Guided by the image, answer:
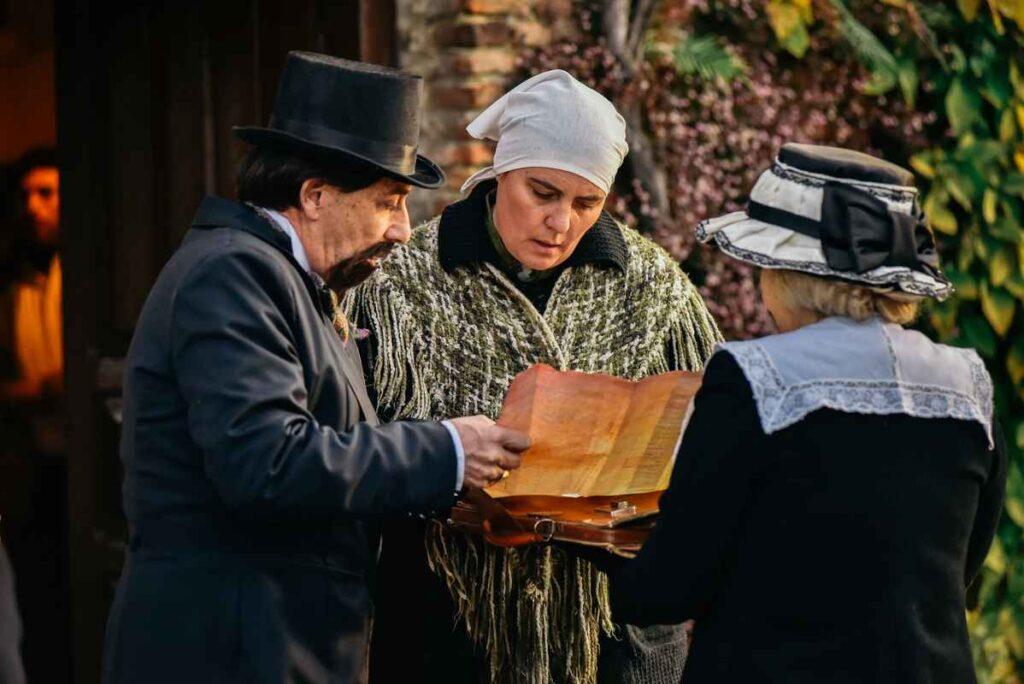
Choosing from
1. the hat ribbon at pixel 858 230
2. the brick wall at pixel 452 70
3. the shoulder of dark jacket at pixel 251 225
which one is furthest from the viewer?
the brick wall at pixel 452 70

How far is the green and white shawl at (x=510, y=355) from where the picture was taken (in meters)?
3.00

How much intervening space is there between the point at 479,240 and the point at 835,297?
1078 mm

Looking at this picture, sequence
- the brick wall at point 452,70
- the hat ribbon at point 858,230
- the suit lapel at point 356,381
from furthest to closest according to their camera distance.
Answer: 1. the brick wall at point 452,70
2. the suit lapel at point 356,381
3. the hat ribbon at point 858,230

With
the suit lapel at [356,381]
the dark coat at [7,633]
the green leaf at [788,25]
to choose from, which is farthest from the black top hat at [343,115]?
the green leaf at [788,25]

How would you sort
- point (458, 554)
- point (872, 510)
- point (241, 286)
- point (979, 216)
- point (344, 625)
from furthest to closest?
point (979, 216), point (458, 554), point (344, 625), point (241, 286), point (872, 510)

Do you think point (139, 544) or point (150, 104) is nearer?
point (139, 544)

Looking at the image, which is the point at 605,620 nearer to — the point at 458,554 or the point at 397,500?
the point at 458,554

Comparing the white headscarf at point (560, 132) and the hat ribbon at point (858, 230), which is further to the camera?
the white headscarf at point (560, 132)

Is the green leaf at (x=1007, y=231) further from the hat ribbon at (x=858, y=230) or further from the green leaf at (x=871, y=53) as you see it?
the hat ribbon at (x=858, y=230)

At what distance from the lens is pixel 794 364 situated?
2.14 m

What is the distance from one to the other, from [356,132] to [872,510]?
100 cm

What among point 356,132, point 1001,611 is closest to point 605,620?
point 356,132

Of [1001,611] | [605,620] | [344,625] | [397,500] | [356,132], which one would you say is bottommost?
[1001,611]

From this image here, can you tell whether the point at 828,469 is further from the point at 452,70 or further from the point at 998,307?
the point at 998,307
